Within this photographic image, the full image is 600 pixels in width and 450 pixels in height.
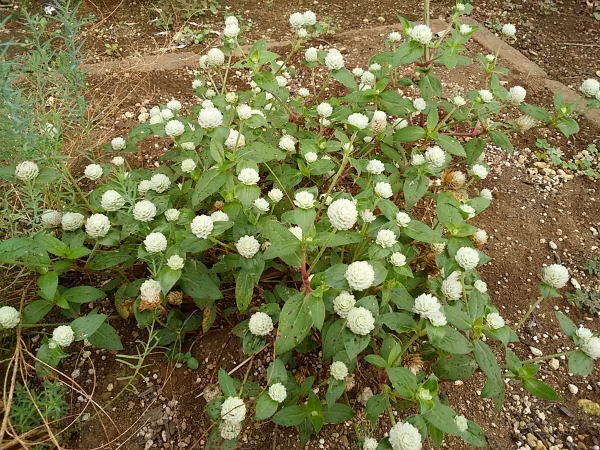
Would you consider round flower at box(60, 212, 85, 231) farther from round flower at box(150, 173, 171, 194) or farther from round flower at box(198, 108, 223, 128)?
round flower at box(198, 108, 223, 128)

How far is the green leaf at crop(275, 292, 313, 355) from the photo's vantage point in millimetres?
1477

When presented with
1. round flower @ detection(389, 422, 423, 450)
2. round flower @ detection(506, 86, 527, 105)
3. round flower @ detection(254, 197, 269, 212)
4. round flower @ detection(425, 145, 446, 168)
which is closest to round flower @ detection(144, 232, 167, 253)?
round flower @ detection(254, 197, 269, 212)

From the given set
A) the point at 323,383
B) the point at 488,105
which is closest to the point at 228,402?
the point at 323,383

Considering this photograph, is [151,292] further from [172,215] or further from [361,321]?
[361,321]

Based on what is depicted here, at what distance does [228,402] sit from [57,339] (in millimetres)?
625

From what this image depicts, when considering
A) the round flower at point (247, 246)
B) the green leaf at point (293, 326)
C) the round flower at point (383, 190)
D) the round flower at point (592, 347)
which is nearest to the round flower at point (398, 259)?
the round flower at point (383, 190)

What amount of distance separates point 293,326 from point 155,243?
546 mm

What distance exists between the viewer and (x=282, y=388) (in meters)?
1.60

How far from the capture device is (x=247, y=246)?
5.33 feet

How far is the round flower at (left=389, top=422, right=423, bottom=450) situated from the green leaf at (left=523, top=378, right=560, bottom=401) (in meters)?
0.47

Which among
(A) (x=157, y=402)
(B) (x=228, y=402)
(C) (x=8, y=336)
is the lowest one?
(A) (x=157, y=402)

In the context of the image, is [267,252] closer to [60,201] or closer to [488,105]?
[60,201]

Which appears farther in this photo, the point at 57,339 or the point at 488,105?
the point at 488,105

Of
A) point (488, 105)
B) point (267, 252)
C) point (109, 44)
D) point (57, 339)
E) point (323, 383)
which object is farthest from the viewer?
point (109, 44)
